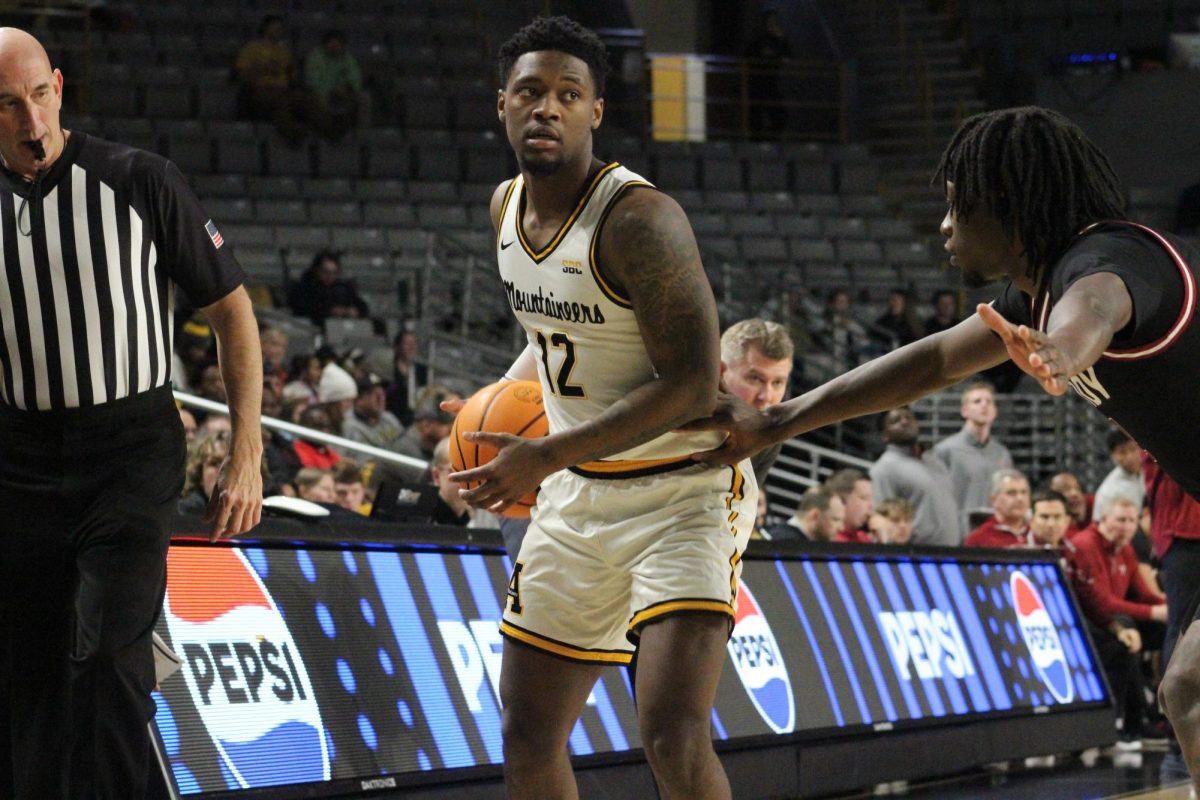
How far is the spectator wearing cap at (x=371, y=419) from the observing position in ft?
33.6

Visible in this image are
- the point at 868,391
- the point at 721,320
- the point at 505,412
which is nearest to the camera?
the point at 868,391

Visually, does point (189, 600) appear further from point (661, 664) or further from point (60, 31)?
point (60, 31)

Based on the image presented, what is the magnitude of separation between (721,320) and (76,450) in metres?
11.3

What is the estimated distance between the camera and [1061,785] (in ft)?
24.7

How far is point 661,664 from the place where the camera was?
147 inches

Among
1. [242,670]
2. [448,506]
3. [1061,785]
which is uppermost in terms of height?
[242,670]

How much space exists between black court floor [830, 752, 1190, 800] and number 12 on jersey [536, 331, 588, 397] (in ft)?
12.3

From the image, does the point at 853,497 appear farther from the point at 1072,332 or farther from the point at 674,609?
the point at 1072,332

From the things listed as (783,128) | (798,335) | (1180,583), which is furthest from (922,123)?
(1180,583)

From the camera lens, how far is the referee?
3.68 metres

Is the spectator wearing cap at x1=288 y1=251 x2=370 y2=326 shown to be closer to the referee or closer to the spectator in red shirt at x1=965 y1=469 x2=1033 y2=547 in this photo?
the spectator in red shirt at x1=965 y1=469 x2=1033 y2=547

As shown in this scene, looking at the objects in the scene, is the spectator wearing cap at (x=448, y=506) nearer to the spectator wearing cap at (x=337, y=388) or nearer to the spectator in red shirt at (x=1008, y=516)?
the spectator wearing cap at (x=337, y=388)

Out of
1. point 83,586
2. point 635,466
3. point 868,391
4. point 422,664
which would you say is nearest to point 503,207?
point 635,466

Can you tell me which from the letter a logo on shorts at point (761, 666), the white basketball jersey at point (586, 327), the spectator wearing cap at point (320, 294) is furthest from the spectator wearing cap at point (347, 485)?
the spectator wearing cap at point (320, 294)
